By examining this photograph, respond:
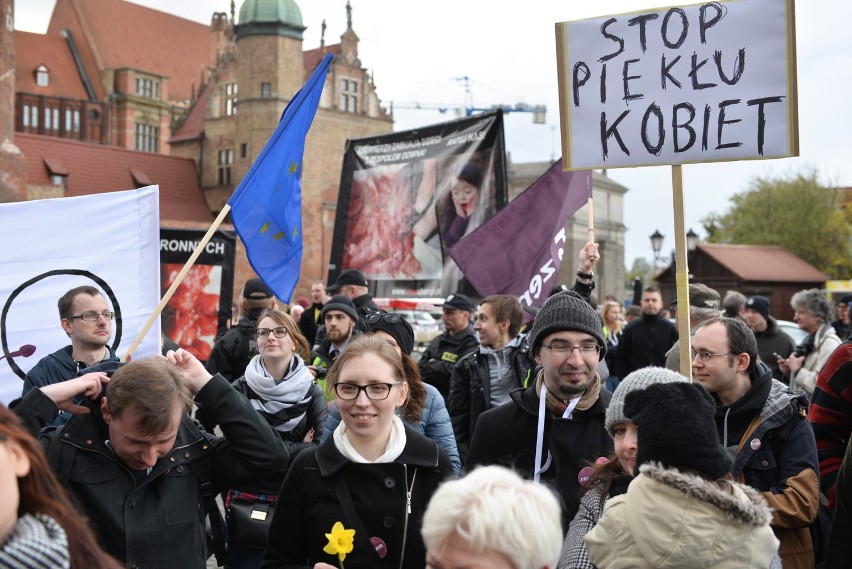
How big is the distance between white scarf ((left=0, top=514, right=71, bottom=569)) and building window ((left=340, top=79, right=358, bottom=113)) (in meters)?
58.3

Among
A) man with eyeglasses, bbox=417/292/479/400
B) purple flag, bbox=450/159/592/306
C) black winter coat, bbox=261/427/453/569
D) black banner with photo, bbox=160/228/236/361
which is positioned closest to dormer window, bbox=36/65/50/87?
black banner with photo, bbox=160/228/236/361

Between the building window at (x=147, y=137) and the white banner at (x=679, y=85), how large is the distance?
7700 cm

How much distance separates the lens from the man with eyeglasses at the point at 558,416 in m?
3.66

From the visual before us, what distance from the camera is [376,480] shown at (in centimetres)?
324

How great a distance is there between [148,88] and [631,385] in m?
82.2

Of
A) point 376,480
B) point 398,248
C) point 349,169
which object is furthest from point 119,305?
point 349,169

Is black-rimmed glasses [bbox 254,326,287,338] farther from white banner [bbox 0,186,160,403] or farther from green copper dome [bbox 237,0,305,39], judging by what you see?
green copper dome [bbox 237,0,305,39]

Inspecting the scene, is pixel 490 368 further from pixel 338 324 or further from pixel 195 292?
pixel 195 292

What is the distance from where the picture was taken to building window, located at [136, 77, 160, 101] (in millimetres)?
79075

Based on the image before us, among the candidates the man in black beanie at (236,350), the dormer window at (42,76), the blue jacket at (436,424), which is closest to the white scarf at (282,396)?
the blue jacket at (436,424)

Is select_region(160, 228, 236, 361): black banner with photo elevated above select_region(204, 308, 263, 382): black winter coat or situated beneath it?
elevated above

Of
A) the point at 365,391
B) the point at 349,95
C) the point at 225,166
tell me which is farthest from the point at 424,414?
the point at 349,95

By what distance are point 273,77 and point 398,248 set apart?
44.8m

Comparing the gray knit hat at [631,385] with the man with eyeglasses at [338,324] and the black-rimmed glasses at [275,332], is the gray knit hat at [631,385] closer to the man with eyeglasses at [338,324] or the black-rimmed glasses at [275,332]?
the black-rimmed glasses at [275,332]
